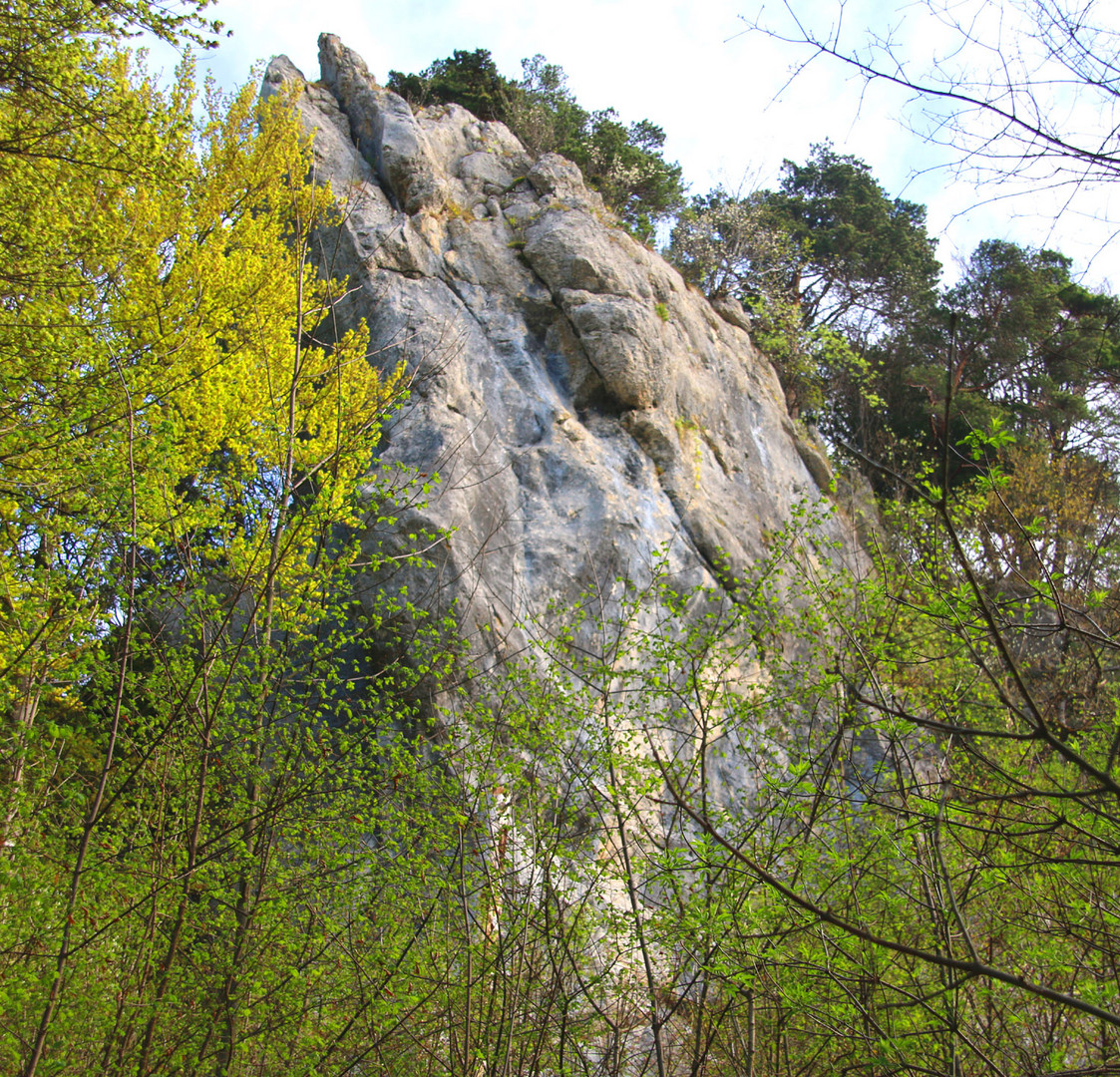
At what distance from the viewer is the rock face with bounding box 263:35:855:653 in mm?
9789

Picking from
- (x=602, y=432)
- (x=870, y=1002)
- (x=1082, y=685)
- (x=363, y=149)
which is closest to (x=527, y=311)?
(x=602, y=432)

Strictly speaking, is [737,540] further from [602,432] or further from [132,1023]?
[132,1023]

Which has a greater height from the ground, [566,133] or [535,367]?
[566,133]

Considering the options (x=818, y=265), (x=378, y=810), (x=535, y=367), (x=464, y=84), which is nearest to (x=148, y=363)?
(x=378, y=810)

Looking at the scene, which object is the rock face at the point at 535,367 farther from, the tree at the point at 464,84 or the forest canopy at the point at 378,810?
the forest canopy at the point at 378,810

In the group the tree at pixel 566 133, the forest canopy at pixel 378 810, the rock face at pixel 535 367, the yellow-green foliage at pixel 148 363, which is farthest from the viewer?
the tree at pixel 566 133

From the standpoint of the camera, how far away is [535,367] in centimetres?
1171

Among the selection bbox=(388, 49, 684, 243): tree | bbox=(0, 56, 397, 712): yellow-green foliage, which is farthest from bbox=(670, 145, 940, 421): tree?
bbox=(0, 56, 397, 712): yellow-green foliage

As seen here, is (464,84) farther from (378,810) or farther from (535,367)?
(378,810)

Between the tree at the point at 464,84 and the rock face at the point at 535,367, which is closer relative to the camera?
the rock face at the point at 535,367

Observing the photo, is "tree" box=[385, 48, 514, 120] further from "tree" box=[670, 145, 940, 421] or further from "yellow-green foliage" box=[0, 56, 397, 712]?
"yellow-green foliage" box=[0, 56, 397, 712]

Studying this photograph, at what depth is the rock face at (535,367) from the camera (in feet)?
32.1

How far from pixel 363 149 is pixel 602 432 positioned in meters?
6.80

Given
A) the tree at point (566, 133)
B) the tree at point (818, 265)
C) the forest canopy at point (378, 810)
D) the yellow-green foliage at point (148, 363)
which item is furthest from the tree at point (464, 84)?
the forest canopy at point (378, 810)
